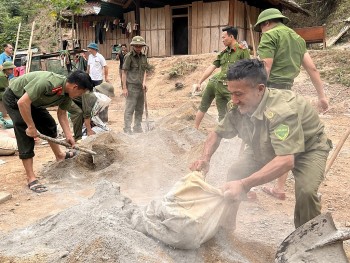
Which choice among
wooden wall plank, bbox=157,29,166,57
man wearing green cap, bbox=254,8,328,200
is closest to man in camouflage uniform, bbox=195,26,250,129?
man wearing green cap, bbox=254,8,328,200

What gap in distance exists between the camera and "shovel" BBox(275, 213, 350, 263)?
2.24m

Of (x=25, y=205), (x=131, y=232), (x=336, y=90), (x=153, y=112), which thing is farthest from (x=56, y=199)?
(x=336, y=90)

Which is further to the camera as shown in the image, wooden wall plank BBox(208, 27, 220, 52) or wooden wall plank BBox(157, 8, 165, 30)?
wooden wall plank BBox(157, 8, 165, 30)

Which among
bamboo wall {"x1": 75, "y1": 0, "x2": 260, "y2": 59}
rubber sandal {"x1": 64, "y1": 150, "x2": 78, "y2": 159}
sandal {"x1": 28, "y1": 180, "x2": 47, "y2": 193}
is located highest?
bamboo wall {"x1": 75, "y1": 0, "x2": 260, "y2": 59}

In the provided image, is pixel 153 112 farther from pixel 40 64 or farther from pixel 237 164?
pixel 237 164

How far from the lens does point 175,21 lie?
1809 cm

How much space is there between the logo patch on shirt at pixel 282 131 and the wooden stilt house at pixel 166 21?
41.2 ft

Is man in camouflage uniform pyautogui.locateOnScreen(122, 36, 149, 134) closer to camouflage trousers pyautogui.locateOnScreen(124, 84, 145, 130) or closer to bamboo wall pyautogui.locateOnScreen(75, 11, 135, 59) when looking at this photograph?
camouflage trousers pyautogui.locateOnScreen(124, 84, 145, 130)

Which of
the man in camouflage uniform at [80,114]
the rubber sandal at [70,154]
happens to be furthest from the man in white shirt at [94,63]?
the rubber sandal at [70,154]

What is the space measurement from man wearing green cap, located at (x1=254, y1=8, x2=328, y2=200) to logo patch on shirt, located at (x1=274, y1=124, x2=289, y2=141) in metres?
1.27

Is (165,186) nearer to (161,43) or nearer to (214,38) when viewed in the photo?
(214,38)

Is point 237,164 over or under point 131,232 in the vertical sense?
over

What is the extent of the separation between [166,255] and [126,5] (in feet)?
50.8

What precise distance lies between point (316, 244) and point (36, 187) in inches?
121
